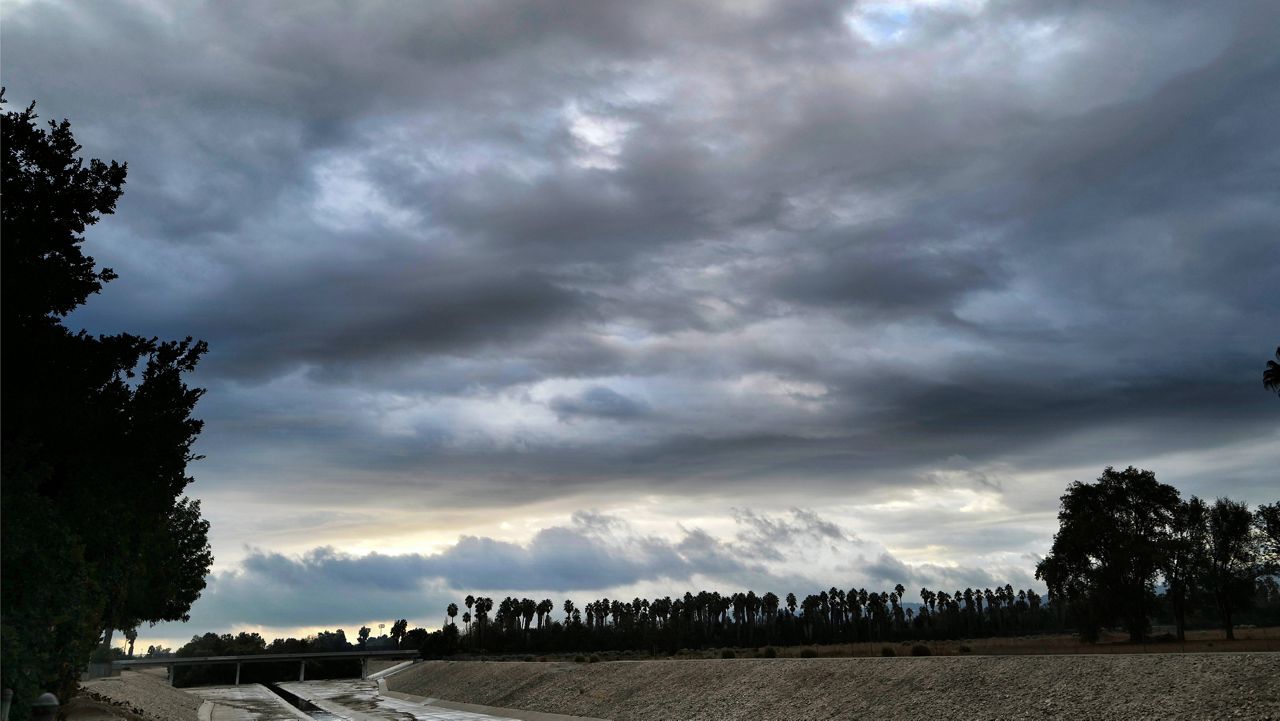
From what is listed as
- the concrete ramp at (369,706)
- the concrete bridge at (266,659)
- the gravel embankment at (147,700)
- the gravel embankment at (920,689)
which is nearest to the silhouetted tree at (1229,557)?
the gravel embankment at (920,689)

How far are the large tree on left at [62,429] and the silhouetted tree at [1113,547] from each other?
76.6 meters

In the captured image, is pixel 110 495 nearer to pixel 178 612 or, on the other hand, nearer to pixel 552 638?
pixel 178 612

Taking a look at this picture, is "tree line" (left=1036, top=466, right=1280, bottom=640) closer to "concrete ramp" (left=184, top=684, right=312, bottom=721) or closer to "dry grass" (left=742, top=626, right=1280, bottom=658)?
"dry grass" (left=742, top=626, right=1280, bottom=658)

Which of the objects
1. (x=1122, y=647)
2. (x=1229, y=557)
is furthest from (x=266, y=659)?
(x=1229, y=557)

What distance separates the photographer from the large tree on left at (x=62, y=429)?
28.7 metres

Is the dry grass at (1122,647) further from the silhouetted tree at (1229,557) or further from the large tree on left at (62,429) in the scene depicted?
the large tree on left at (62,429)

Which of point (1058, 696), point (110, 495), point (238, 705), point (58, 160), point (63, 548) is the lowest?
point (238, 705)

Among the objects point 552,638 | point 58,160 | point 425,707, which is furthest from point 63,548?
point 552,638

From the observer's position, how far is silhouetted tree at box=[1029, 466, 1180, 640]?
77.7m

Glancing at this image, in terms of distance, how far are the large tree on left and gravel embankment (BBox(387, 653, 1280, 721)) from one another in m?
42.8

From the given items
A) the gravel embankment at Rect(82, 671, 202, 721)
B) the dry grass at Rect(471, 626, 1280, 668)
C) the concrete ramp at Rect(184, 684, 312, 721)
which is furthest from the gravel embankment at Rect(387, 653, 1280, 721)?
the gravel embankment at Rect(82, 671, 202, 721)

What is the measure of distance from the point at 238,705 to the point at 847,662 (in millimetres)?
84794

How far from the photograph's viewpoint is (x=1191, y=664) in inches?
1652

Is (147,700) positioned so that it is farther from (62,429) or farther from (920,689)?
(920,689)
